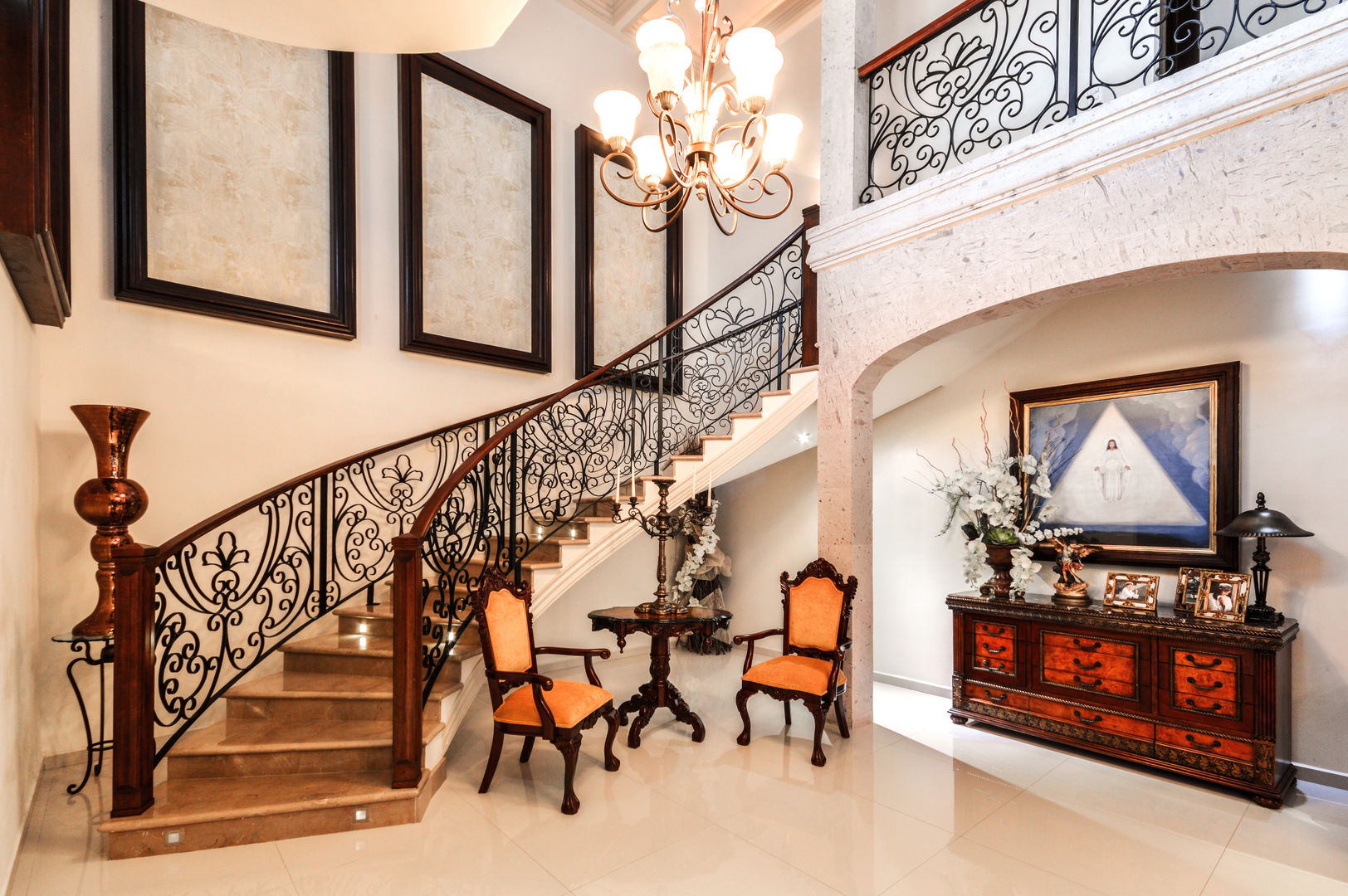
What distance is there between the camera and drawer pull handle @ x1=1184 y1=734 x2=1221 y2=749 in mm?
3688

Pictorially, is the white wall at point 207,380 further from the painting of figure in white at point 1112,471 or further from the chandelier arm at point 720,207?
the painting of figure in white at point 1112,471

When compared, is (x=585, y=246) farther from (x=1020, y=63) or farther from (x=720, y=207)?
(x=1020, y=63)

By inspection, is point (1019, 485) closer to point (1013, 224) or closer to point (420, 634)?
point (1013, 224)

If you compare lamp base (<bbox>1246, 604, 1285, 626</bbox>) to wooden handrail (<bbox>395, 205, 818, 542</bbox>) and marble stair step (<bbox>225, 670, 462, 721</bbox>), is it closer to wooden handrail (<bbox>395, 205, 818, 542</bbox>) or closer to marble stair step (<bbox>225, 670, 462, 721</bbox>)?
wooden handrail (<bbox>395, 205, 818, 542</bbox>)

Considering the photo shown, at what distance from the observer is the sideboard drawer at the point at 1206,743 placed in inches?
142

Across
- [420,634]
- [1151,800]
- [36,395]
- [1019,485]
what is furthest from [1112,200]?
[36,395]

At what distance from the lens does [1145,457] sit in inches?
179

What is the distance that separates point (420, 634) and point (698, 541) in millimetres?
3930

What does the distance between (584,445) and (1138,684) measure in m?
3.81

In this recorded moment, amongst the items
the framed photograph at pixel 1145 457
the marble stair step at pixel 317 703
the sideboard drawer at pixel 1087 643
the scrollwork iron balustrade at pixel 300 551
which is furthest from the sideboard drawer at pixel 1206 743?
the scrollwork iron balustrade at pixel 300 551

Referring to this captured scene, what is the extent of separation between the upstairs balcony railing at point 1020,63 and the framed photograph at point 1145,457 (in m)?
1.82

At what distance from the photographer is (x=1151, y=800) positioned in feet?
11.7

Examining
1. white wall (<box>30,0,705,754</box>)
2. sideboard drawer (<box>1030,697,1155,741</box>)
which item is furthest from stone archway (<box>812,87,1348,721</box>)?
white wall (<box>30,0,705,754</box>)

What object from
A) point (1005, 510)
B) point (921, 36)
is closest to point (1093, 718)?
point (1005, 510)
